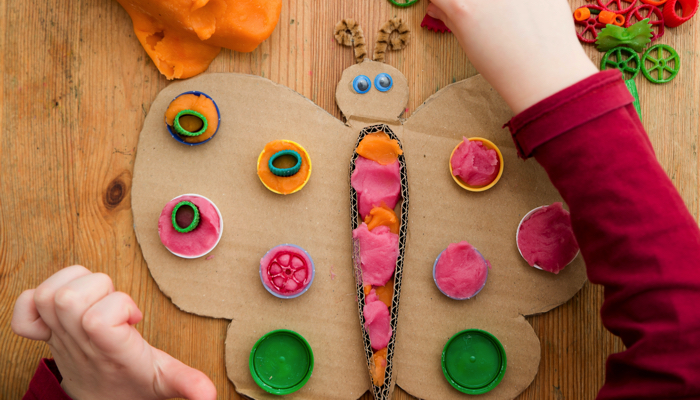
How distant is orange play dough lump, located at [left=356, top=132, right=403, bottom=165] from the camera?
2.54 ft

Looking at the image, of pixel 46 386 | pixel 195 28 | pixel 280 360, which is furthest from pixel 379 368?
pixel 195 28

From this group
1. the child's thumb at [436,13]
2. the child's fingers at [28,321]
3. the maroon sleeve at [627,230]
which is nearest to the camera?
the maroon sleeve at [627,230]

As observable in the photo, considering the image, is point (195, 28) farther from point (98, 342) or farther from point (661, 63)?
point (661, 63)

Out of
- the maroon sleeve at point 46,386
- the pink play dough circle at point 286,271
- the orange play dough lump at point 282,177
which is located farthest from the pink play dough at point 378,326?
the maroon sleeve at point 46,386

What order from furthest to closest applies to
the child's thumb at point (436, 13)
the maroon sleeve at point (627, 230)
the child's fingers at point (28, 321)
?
A: the child's thumb at point (436, 13) < the child's fingers at point (28, 321) < the maroon sleeve at point (627, 230)

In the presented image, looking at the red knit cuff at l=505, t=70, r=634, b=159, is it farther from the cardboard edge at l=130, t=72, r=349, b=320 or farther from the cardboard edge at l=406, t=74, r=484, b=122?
the cardboard edge at l=130, t=72, r=349, b=320

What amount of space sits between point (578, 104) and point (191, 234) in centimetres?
65

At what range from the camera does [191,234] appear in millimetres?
769

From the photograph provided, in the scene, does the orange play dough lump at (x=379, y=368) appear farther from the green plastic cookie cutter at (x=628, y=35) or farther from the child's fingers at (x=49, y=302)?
the green plastic cookie cutter at (x=628, y=35)

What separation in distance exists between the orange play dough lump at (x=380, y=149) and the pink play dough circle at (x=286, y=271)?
0.70 feet

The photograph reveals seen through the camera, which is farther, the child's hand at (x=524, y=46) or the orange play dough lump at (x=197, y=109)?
the orange play dough lump at (x=197, y=109)

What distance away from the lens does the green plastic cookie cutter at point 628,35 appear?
78 centimetres

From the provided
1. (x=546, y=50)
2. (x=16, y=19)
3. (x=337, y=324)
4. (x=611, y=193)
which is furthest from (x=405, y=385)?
(x=16, y=19)

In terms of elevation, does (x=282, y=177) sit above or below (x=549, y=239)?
above
